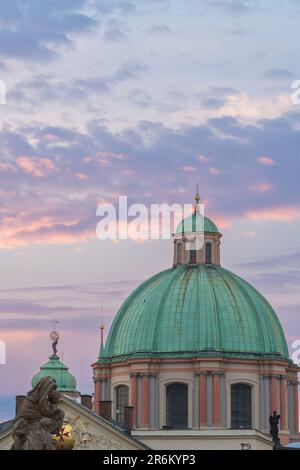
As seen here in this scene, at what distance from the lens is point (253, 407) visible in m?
117

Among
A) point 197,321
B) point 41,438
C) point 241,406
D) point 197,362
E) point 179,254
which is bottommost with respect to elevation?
point 41,438

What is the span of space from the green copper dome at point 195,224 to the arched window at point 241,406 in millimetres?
14169

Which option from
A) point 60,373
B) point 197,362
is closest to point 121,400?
point 60,373

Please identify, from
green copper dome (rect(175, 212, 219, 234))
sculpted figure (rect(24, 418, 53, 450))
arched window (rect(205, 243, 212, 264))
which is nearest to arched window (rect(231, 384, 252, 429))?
arched window (rect(205, 243, 212, 264))

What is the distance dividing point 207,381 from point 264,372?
206 inches

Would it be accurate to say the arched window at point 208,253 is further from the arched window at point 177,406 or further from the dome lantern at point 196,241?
the arched window at point 177,406

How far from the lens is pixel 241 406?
117 meters

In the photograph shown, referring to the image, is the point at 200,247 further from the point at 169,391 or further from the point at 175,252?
the point at 169,391

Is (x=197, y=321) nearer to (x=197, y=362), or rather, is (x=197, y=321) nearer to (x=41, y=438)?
(x=197, y=362)

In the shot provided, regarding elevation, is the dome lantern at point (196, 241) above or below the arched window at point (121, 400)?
above

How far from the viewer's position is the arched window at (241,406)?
383 ft

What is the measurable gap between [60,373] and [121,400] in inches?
215

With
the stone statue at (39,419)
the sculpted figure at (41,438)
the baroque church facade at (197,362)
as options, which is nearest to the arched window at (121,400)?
the baroque church facade at (197,362)
